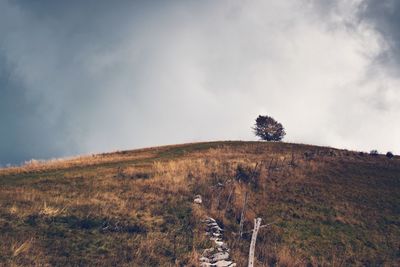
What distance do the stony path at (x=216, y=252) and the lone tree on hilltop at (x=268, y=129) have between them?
195ft

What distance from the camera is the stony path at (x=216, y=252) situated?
71.4 feet

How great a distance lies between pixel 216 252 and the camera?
2289 centimetres

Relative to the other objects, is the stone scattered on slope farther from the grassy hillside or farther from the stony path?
the stony path

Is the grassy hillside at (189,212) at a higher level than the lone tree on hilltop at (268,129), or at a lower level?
lower

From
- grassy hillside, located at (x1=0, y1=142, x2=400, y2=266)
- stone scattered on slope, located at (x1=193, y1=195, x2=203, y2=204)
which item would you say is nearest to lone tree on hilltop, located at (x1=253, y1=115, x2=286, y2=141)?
grassy hillside, located at (x1=0, y1=142, x2=400, y2=266)

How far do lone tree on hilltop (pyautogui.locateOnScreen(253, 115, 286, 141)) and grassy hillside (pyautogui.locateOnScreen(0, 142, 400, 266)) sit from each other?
3947 cm

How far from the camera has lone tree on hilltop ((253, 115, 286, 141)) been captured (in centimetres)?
8400

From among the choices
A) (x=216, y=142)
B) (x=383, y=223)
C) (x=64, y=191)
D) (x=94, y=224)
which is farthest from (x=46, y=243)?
(x=216, y=142)

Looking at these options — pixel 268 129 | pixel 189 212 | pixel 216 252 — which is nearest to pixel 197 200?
pixel 189 212

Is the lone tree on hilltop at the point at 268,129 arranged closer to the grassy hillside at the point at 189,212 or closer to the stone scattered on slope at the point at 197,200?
the grassy hillside at the point at 189,212

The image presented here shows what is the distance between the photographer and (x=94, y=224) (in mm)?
24078

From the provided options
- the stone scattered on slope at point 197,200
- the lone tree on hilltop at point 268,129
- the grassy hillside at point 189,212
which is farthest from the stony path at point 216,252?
the lone tree on hilltop at point 268,129

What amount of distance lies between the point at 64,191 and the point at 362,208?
23010 mm

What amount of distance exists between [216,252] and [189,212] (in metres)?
4.95
